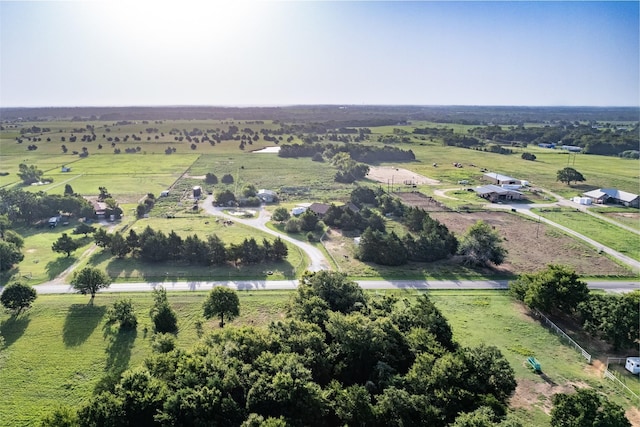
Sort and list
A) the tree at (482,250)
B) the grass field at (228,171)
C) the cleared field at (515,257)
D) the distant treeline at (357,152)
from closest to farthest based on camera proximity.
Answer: the cleared field at (515,257)
the tree at (482,250)
the grass field at (228,171)
the distant treeline at (357,152)

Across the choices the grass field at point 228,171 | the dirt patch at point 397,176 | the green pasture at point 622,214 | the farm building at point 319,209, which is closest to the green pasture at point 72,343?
the grass field at point 228,171

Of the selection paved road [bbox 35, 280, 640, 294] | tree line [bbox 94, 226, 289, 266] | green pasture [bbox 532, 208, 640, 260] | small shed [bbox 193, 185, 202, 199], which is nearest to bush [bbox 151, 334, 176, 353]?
paved road [bbox 35, 280, 640, 294]

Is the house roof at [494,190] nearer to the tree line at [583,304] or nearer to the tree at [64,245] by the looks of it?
the tree line at [583,304]

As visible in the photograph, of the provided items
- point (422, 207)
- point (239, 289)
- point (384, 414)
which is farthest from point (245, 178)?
point (384, 414)

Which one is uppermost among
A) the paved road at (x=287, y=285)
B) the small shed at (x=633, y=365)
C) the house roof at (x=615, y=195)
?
the house roof at (x=615, y=195)

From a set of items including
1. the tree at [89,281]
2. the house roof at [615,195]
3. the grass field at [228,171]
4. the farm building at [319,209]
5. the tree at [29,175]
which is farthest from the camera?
the tree at [29,175]

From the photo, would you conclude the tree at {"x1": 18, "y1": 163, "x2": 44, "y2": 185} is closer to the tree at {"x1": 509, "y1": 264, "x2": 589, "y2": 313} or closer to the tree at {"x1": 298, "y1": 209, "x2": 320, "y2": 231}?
the tree at {"x1": 298, "y1": 209, "x2": 320, "y2": 231}

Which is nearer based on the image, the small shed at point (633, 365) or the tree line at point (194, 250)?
the small shed at point (633, 365)
